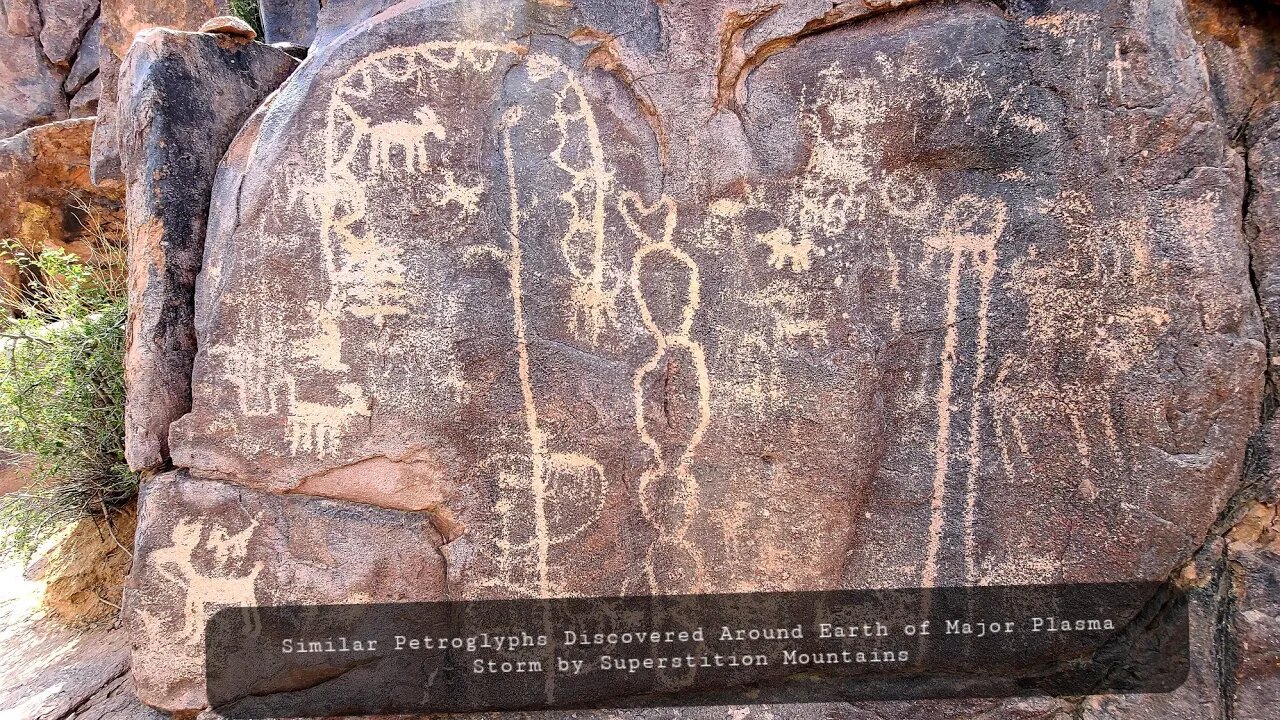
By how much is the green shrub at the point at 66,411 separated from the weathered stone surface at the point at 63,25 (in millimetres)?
2717

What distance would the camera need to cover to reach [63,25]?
14.4ft

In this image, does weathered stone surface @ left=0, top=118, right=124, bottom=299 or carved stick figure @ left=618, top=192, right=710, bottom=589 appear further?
weathered stone surface @ left=0, top=118, right=124, bottom=299

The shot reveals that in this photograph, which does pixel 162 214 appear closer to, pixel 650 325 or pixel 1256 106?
pixel 650 325

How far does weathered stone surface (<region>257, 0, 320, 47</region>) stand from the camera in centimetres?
240

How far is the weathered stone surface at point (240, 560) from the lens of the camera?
69.6 inches

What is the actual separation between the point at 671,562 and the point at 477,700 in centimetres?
66

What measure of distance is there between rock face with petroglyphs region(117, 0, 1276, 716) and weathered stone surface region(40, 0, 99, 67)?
13.0 feet

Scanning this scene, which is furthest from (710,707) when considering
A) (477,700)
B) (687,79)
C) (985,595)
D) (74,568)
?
(74,568)

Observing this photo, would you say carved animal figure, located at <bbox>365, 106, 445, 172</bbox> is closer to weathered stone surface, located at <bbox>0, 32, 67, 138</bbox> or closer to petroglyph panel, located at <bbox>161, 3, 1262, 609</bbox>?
petroglyph panel, located at <bbox>161, 3, 1262, 609</bbox>

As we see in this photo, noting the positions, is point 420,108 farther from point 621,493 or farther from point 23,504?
point 23,504

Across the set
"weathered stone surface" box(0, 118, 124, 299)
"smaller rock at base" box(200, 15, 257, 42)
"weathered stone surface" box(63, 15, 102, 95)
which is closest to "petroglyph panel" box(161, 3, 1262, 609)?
"smaller rock at base" box(200, 15, 257, 42)

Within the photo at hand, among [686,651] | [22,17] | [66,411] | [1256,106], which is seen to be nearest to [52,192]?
[22,17]

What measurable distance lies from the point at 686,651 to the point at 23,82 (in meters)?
5.52

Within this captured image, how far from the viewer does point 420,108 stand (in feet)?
5.82
